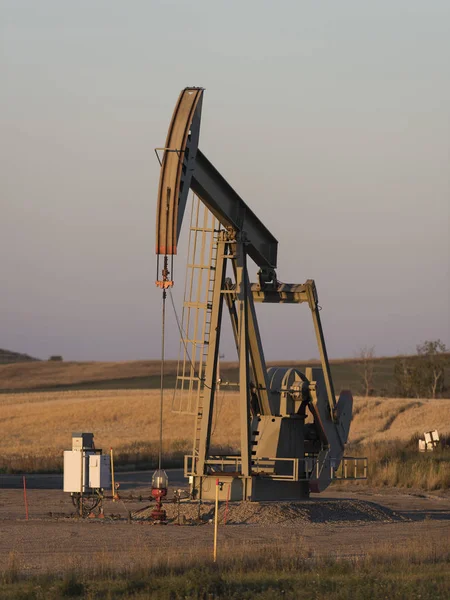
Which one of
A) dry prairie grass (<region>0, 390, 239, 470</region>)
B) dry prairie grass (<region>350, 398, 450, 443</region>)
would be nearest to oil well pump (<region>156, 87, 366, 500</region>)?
dry prairie grass (<region>0, 390, 239, 470</region>)

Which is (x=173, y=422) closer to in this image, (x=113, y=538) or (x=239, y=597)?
(x=113, y=538)

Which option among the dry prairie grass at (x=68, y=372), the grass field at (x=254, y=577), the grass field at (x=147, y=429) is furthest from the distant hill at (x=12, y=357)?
the grass field at (x=254, y=577)

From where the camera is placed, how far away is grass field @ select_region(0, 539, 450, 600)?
1233cm

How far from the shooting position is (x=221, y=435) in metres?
58.9

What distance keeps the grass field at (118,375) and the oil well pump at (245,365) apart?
66.7 metres

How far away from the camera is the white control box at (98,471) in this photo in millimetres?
21953

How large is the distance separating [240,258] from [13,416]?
4622 cm

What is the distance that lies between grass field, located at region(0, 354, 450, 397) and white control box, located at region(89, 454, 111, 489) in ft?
227

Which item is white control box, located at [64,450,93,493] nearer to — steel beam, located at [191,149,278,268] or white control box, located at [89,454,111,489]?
white control box, located at [89,454,111,489]

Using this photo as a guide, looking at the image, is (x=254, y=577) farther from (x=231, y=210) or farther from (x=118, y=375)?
(x=118, y=375)

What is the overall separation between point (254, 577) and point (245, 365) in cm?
891

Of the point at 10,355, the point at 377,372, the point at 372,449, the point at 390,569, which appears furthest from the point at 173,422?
the point at 10,355

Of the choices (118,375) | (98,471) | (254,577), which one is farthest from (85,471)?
(118,375)

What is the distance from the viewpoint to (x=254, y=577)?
13.7 m
